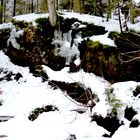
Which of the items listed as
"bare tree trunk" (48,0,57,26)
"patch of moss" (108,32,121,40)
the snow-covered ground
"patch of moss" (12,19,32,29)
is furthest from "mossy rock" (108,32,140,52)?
"patch of moss" (12,19,32,29)

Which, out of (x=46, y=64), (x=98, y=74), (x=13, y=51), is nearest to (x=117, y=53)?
(x=98, y=74)

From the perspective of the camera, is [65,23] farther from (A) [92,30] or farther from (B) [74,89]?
(B) [74,89]

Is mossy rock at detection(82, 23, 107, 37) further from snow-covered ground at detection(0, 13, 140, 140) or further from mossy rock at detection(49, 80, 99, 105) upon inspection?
mossy rock at detection(49, 80, 99, 105)

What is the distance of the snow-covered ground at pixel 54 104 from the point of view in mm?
9391

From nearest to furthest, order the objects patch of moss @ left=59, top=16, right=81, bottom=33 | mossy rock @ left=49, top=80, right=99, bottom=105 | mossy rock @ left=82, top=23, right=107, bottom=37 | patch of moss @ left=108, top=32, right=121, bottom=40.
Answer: mossy rock @ left=49, top=80, right=99, bottom=105, patch of moss @ left=108, top=32, right=121, bottom=40, mossy rock @ left=82, top=23, right=107, bottom=37, patch of moss @ left=59, top=16, right=81, bottom=33

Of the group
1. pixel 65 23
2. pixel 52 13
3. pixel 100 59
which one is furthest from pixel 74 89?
pixel 52 13

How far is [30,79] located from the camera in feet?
49.2

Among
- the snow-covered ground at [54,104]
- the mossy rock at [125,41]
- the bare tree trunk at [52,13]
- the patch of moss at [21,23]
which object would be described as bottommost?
the snow-covered ground at [54,104]

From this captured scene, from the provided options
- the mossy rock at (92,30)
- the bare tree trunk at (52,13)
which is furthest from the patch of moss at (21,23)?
the mossy rock at (92,30)

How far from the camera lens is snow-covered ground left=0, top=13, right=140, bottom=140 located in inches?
370

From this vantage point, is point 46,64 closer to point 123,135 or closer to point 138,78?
point 138,78

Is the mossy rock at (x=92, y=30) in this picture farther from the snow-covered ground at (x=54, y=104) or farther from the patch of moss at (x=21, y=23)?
the patch of moss at (x=21, y=23)

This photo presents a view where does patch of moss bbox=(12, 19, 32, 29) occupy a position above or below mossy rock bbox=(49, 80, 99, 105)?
above

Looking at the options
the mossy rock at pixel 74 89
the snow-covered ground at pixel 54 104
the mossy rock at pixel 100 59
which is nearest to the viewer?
the snow-covered ground at pixel 54 104
